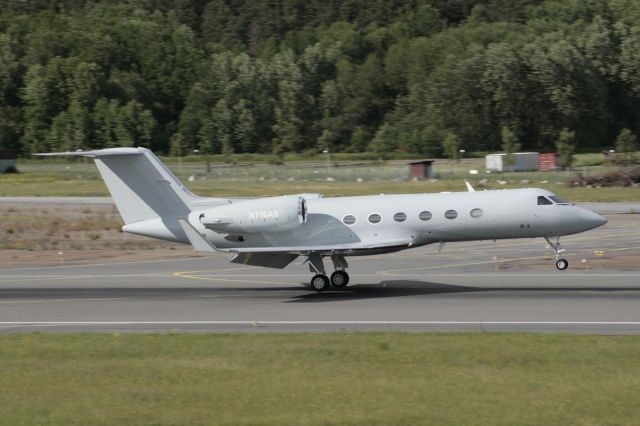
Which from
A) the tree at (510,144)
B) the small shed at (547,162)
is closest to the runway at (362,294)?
the small shed at (547,162)

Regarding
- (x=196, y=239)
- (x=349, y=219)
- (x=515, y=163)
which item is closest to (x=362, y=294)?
(x=349, y=219)

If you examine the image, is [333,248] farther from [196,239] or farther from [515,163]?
[515,163]

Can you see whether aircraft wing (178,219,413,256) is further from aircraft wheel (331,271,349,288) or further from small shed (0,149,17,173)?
small shed (0,149,17,173)

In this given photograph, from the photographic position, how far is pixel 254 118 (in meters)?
119

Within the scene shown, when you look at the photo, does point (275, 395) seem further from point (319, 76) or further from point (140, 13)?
point (140, 13)

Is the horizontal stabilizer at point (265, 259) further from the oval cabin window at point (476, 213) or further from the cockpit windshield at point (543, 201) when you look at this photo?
the cockpit windshield at point (543, 201)

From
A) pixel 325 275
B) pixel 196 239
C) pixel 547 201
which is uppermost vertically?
pixel 547 201

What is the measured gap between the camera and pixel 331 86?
399 ft

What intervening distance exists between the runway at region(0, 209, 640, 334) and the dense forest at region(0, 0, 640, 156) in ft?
207

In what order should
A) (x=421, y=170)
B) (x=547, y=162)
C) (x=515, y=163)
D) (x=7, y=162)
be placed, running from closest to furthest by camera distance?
(x=421, y=170), (x=515, y=163), (x=547, y=162), (x=7, y=162)

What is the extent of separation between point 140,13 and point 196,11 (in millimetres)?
29806

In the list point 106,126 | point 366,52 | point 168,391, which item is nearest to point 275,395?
point 168,391

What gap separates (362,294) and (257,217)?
3.85 metres

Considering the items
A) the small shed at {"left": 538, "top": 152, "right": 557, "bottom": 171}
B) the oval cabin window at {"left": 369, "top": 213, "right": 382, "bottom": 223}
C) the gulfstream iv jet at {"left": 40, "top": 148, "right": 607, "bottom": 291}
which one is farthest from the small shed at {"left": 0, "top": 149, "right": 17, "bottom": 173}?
the oval cabin window at {"left": 369, "top": 213, "right": 382, "bottom": 223}
